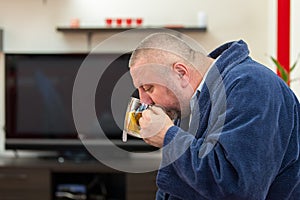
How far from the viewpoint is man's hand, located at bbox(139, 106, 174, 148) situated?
1.21m

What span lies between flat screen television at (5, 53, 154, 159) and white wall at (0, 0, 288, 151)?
0.53ft

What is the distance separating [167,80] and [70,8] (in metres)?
3.09

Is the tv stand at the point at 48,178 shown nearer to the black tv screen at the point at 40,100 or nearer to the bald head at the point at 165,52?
the black tv screen at the point at 40,100

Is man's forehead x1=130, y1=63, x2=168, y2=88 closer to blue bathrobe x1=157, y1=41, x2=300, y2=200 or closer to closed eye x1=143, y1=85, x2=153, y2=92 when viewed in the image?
closed eye x1=143, y1=85, x2=153, y2=92

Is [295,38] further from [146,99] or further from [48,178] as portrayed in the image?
[48,178]

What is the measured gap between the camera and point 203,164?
1.11 metres

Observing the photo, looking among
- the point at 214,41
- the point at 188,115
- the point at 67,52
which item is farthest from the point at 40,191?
the point at 188,115

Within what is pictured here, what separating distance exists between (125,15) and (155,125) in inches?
122

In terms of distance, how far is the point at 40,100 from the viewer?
4176 mm

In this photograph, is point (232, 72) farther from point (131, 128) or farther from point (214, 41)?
point (214, 41)

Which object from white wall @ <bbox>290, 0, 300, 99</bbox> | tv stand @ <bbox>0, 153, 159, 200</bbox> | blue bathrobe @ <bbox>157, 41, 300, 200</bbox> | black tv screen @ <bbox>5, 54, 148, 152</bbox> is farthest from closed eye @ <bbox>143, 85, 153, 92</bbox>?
black tv screen @ <bbox>5, 54, 148, 152</bbox>

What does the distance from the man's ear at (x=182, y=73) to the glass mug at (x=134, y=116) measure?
0.11m

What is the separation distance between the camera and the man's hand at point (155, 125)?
1214 millimetres

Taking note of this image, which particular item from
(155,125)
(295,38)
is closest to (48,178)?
(295,38)
